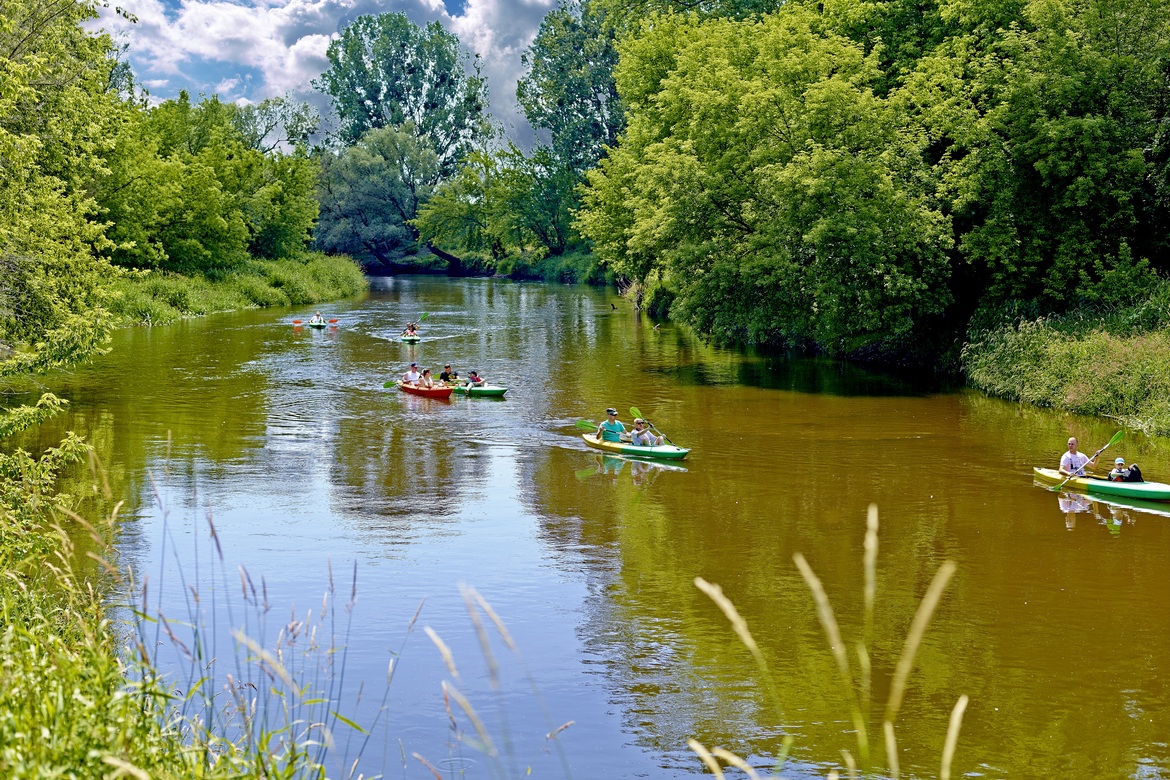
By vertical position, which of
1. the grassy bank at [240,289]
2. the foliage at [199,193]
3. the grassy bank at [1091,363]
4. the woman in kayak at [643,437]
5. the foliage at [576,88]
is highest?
the foliage at [576,88]

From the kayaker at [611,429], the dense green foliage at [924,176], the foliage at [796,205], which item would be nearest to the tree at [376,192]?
the foliage at [796,205]

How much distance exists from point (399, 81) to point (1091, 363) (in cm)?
9100

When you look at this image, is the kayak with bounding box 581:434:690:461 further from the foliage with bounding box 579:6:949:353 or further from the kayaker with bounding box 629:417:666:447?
the foliage with bounding box 579:6:949:353

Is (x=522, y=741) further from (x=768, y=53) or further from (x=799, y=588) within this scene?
(x=768, y=53)

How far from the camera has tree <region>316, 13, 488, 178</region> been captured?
347 ft

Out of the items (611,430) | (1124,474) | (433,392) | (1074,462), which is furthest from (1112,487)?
(433,392)

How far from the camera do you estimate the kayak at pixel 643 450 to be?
21.2 m

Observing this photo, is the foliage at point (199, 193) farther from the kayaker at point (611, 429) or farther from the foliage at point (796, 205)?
the kayaker at point (611, 429)

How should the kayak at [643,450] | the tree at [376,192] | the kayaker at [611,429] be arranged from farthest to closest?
the tree at [376,192], the kayaker at [611,429], the kayak at [643,450]

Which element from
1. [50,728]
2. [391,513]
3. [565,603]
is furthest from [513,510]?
[50,728]

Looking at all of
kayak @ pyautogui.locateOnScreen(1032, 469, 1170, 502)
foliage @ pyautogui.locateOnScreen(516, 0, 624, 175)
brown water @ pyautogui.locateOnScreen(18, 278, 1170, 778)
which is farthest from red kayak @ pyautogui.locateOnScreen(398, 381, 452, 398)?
foliage @ pyautogui.locateOnScreen(516, 0, 624, 175)

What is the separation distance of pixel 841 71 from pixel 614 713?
85.7 ft

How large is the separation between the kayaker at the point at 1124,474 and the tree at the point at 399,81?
92.6m

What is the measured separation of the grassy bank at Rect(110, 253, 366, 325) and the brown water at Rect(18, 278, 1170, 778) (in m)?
15.2
